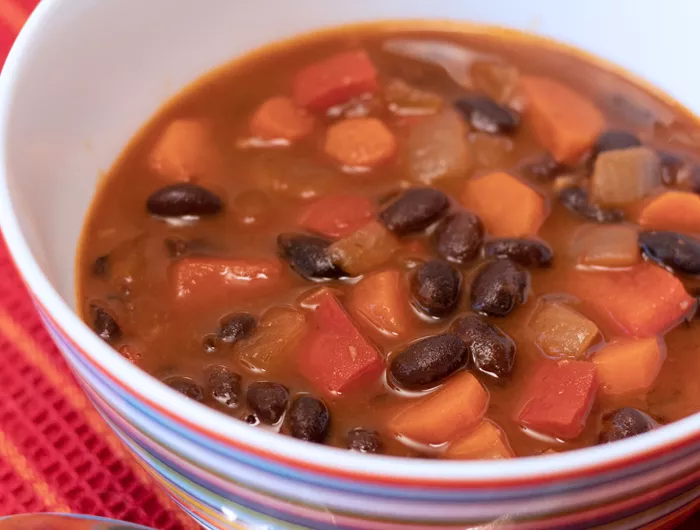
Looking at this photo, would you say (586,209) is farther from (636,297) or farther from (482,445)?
(482,445)

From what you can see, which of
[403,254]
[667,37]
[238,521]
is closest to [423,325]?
[403,254]

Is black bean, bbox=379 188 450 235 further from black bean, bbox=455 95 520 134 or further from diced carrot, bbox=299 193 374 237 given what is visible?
black bean, bbox=455 95 520 134

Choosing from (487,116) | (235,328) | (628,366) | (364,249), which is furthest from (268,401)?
(487,116)

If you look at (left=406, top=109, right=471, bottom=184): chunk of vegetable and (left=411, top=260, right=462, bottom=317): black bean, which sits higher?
(left=406, top=109, right=471, bottom=184): chunk of vegetable

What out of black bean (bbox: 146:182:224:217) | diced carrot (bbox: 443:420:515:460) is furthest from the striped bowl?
diced carrot (bbox: 443:420:515:460)

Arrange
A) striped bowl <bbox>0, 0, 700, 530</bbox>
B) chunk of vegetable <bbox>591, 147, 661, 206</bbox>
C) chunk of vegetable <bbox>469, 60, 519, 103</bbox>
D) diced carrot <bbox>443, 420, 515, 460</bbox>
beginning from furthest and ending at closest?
chunk of vegetable <bbox>469, 60, 519, 103</bbox>
chunk of vegetable <bbox>591, 147, 661, 206</bbox>
diced carrot <bbox>443, 420, 515, 460</bbox>
striped bowl <bbox>0, 0, 700, 530</bbox>

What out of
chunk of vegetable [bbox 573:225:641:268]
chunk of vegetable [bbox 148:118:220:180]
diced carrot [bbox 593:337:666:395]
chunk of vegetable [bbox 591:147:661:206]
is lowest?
chunk of vegetable [bbox 148:118:220:180]
